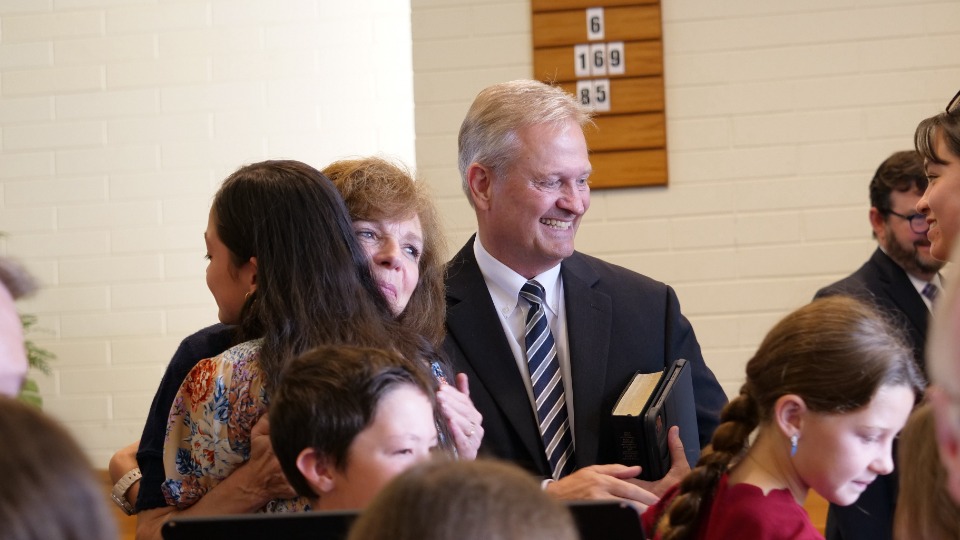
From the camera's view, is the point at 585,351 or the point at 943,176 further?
the point at 585,351

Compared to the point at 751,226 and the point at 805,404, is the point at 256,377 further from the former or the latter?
the point at 751,226

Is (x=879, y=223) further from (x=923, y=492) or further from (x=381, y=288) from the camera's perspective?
(x=923, y=492)

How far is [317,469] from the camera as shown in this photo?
5.80 ft

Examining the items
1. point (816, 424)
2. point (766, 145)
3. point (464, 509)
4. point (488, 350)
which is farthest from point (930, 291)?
point (464, 509)

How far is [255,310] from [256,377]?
0.14 m

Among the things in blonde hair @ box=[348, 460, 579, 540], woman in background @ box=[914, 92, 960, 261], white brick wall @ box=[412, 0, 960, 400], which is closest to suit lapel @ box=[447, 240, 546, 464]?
woman in background @ box=[914, 92, 960, 261]

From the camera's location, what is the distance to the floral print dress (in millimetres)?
1880

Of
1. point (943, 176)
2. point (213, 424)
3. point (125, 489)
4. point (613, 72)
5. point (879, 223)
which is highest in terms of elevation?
point (613, 72)

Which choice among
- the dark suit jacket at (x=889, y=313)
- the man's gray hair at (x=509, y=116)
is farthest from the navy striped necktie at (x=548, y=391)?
the dark suit jacket at (x=889, y=313)

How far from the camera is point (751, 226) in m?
4.39

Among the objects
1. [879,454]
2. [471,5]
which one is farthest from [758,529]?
[471,5]

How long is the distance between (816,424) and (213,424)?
0.96 m

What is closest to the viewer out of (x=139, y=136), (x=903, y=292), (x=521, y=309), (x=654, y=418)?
(x=654, y=418)

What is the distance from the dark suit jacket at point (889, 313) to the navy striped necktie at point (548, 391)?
2.84 feet
